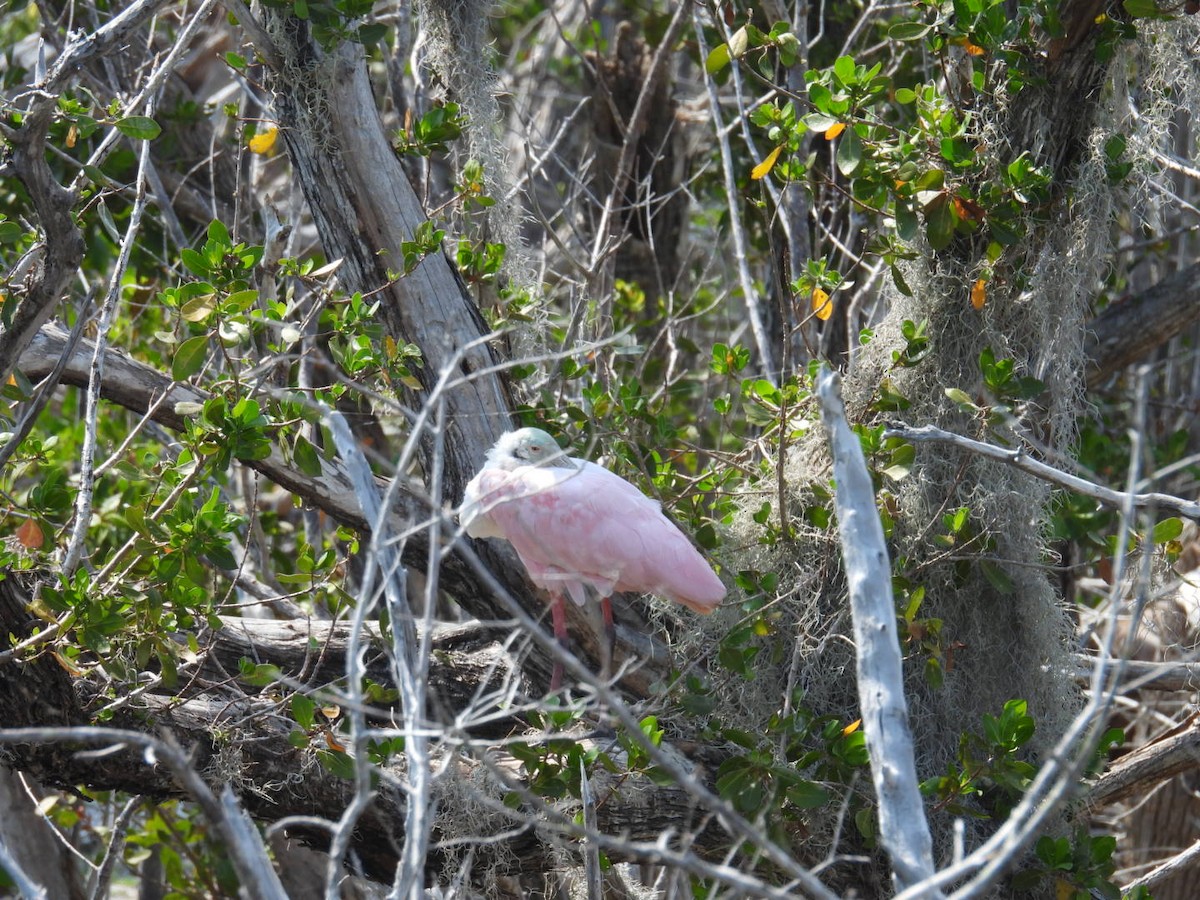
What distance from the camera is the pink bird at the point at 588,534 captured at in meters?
3.00

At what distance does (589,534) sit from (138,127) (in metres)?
1.36

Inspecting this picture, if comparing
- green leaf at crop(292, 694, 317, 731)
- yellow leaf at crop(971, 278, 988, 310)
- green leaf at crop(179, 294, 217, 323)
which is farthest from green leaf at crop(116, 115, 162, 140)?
yellow leaf at crop(971, 278, 988, 310)

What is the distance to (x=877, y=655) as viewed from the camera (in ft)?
6.42

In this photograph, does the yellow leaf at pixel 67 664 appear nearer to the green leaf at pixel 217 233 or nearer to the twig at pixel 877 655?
the green leaf at pixel 217 233

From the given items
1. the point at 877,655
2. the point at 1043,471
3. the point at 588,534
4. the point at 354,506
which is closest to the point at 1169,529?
the point at 1043,471

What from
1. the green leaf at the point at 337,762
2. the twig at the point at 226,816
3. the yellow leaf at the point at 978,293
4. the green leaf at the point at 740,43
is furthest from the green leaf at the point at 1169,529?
the twig at the point at 226,816

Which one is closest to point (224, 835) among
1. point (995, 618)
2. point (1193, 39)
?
point (995, 618)

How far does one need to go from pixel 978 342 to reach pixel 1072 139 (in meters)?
0.54

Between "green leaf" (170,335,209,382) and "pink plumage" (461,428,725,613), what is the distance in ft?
2.23

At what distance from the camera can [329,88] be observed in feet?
10.0

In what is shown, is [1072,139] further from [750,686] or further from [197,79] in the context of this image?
[197,79]

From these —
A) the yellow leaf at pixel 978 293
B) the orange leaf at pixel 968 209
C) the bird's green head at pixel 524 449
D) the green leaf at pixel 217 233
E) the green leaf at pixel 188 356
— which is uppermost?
the green leaf at pixel 217 233

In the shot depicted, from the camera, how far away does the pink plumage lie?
3004 mm

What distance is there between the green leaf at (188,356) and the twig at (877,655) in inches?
53.7
